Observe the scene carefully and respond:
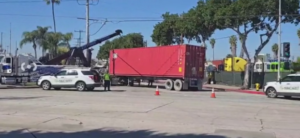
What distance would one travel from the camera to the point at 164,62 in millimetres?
32625

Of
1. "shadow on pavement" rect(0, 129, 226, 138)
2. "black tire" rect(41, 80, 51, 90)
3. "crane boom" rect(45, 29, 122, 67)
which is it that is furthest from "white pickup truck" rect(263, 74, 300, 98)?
"crane boom" rect(45, 29, 122, 67)

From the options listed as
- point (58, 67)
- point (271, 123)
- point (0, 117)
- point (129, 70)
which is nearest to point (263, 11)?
point (129, 70)

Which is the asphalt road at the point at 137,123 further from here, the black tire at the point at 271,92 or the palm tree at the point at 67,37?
the palm tree at the point at 67,37

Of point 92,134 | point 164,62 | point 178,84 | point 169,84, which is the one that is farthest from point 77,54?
point 92,134

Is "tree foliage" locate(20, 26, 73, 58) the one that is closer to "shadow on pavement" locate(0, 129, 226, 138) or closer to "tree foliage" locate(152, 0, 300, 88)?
"tree foliage" locate(152, 0, 300, 88)

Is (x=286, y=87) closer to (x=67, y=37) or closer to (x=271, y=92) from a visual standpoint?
(x=271, y=92)

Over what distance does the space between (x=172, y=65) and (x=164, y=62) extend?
889mm

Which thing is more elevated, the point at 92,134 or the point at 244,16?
the point at 244,16

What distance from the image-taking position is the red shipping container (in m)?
31.2

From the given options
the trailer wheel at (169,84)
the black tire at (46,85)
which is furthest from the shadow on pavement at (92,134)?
the trailer wheel at (169,84)

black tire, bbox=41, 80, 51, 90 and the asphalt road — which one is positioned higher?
black tire, bbox=41, 80, 51, 90

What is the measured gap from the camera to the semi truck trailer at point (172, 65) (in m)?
31.3

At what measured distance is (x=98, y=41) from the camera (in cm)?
4334

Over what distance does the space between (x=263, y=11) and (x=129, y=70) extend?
1265 cm
